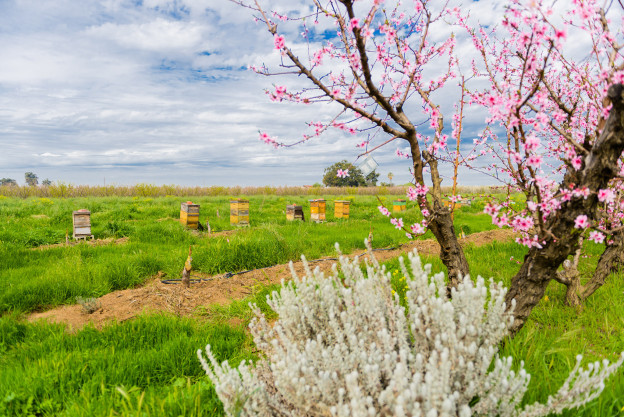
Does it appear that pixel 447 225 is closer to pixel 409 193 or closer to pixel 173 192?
pixel 409 193

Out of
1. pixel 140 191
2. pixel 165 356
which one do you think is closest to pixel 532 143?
pixel 165 356

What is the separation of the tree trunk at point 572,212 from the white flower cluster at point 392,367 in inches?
42.0

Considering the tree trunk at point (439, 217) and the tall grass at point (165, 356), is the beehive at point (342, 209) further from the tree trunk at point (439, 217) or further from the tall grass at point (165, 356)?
the tree trunk at point (439, 217)

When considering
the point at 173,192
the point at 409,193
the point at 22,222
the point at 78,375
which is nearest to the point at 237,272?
the point at 78,375

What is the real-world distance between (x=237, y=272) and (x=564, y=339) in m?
5.52

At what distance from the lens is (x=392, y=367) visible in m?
2.20

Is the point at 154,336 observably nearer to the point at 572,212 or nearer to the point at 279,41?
the point at 279,41

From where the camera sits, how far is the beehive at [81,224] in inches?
456

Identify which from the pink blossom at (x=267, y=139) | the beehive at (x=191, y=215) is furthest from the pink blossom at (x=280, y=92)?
the beehive at (x=191, y=215)

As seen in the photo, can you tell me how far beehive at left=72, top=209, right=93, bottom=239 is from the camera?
11594mm

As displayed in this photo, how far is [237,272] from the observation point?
751cm

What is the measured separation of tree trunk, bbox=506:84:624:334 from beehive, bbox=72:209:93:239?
12.1 m

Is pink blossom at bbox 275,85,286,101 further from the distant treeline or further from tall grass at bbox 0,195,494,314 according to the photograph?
the distant treeline

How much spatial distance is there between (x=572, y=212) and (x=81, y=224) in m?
12.8
